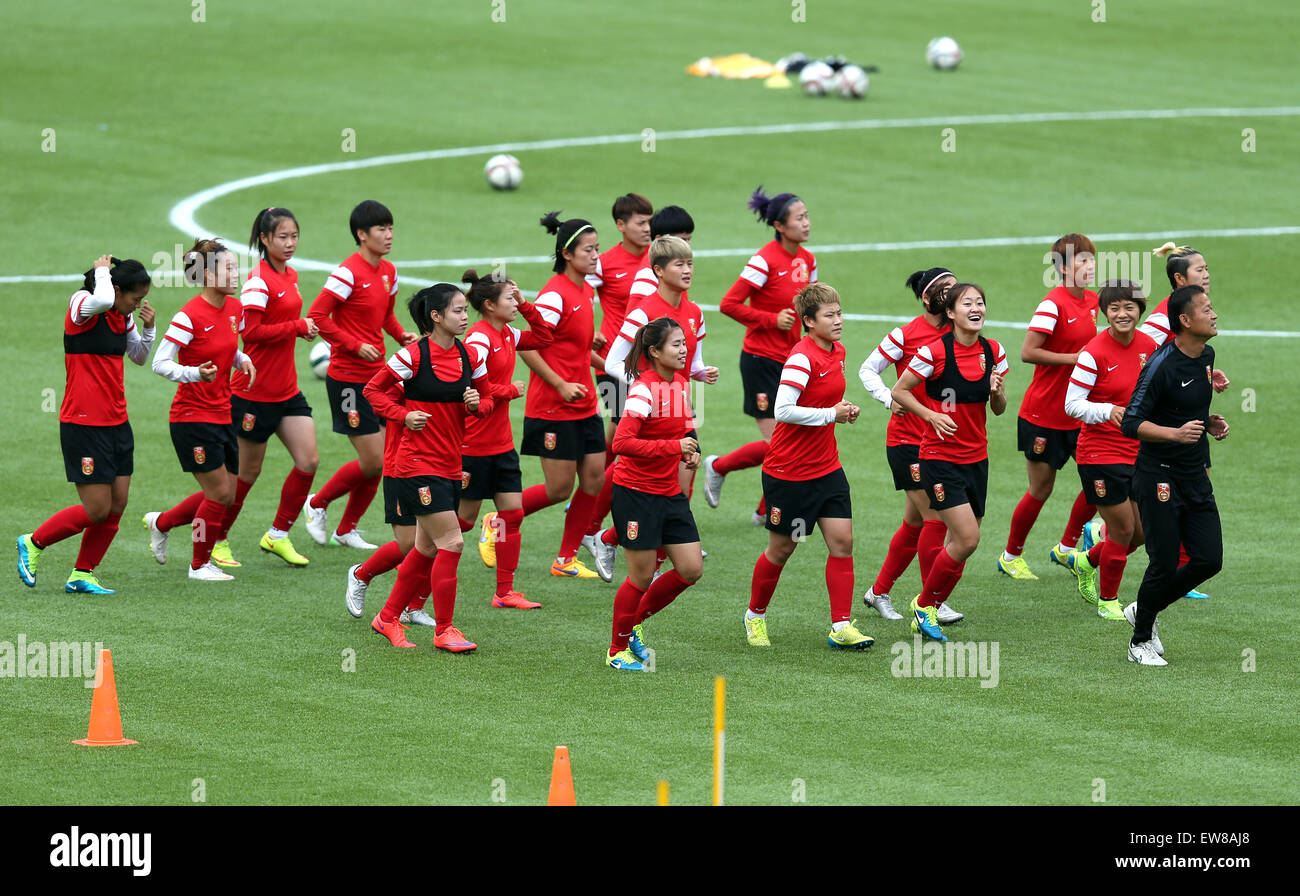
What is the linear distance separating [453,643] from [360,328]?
11.0 feet

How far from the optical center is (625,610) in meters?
Answer: 11.3

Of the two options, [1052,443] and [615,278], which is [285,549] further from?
[1052,443]

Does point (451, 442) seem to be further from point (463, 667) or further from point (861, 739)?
point (861, 739)

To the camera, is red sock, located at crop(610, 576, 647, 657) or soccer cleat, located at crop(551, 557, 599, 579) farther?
soccer cleat, located at crop(551, 557, 599, 579)

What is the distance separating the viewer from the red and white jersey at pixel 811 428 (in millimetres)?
11578

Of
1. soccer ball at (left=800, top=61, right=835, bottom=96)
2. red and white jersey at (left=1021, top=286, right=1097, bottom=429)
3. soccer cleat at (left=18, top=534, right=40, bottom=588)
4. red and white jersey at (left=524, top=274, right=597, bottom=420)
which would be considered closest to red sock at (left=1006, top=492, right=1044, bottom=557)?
red and white jersey at (left=1021, top=286, right=1097, bottom=429)

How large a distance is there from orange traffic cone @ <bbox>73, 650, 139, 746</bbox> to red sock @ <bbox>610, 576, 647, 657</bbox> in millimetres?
3060

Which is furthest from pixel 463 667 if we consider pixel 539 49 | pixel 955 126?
pixel 539 49

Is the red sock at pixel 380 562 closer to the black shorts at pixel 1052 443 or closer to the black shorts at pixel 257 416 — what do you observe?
the black shorts at pixel 257 416

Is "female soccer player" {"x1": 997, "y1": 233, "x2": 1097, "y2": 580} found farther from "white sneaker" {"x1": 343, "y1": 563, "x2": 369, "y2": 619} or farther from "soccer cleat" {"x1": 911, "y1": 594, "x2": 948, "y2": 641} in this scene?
"white sneaker" {"x1": 343, "y1": 563, "x2": 369, "y2": 619}

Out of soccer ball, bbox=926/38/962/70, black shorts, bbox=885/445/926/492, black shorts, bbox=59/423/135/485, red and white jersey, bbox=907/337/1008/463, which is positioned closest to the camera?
red and white jersey, bbox=907/337/1008/463

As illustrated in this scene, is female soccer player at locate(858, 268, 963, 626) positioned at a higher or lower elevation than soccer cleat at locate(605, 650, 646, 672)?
higher

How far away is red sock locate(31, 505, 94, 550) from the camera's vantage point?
13094 millimetres
